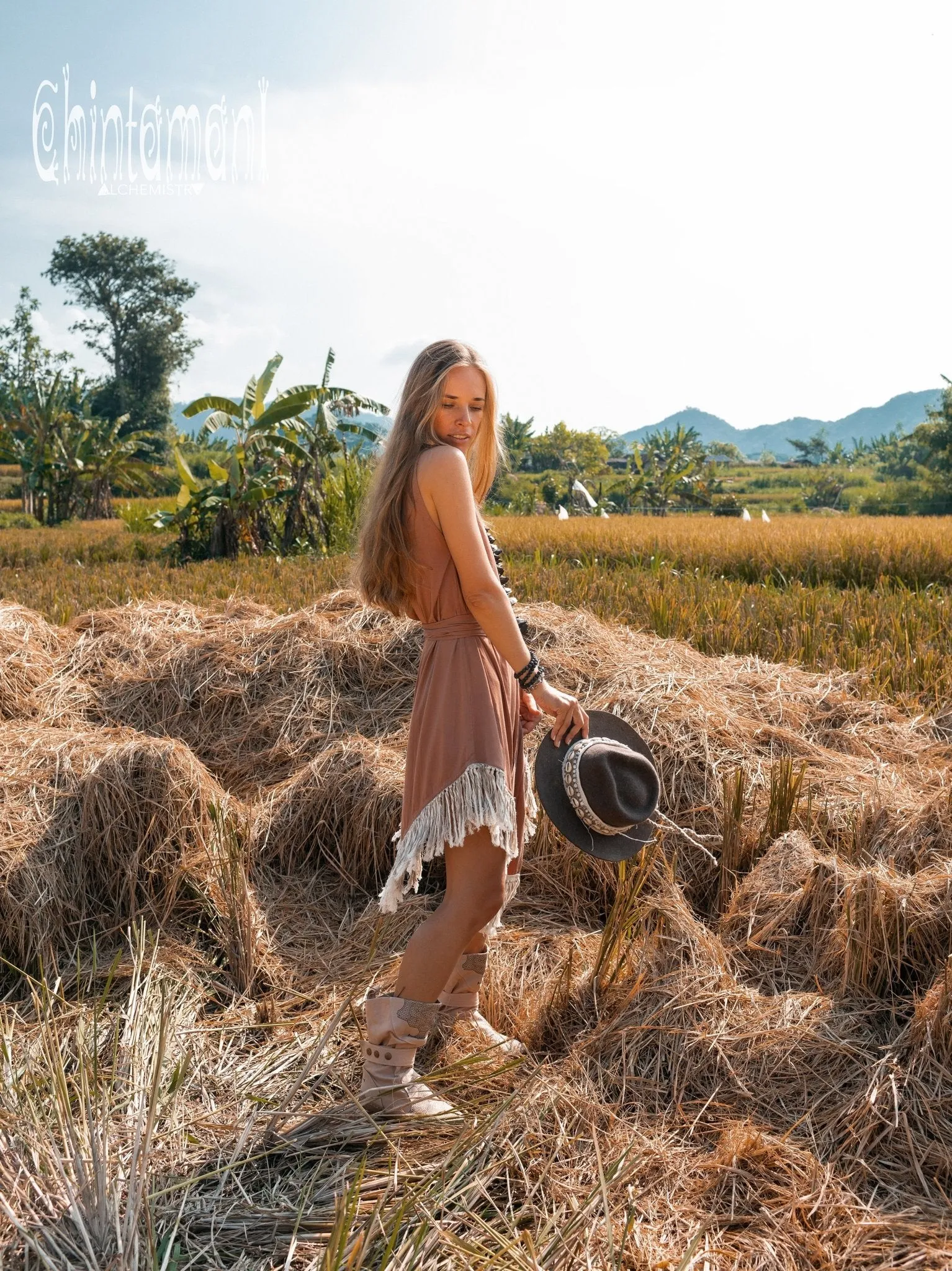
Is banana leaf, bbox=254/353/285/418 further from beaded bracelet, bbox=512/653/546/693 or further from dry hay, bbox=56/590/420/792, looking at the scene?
beaded bracelet, bbox=512/653/546/693

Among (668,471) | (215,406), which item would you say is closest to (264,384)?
(215,406)

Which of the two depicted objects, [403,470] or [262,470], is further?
[262,470]

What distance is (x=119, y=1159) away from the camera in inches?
72.9

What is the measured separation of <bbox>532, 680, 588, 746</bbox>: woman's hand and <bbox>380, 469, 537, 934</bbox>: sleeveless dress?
0.29 ft

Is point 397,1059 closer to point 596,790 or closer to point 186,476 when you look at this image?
point 596,790

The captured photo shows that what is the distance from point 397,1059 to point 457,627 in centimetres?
91

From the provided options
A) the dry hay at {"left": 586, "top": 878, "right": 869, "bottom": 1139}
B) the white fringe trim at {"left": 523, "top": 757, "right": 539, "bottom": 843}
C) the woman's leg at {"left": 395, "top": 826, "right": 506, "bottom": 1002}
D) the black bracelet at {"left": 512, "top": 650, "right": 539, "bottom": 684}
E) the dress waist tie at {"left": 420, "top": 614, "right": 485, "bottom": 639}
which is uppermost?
the dress waist tie at {"left": 420, "top": 614, "right": 485, "bottom": 639}

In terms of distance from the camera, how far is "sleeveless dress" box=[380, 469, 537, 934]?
2047 mm

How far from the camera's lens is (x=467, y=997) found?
2.41 meters

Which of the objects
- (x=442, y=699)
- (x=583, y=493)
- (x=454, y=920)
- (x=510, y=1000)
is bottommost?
(x=510, y=1000)

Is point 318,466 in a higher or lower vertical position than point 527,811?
higher

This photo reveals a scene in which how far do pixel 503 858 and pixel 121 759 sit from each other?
166 cm

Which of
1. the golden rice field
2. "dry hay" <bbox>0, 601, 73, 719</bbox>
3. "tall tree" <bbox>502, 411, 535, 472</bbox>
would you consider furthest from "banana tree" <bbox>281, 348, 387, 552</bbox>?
"tall tree" <bbox>502, 411, 535, 472</bbox>

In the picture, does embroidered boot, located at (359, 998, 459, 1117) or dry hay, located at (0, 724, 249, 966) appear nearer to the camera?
embroidered boot, located at (359, 998, 459, 1117)
